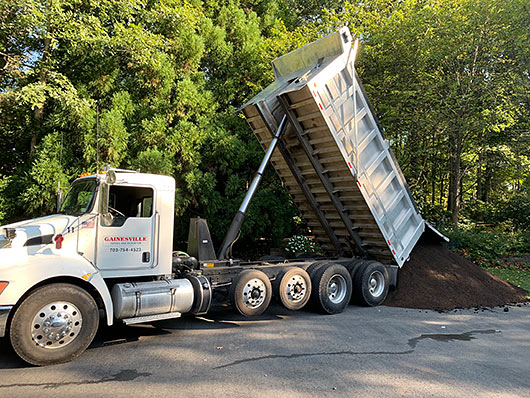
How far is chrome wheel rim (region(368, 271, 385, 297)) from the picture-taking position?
301 inches

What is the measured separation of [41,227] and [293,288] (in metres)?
3.97

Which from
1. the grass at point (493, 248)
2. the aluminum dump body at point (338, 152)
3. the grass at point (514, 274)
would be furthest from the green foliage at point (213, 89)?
the aluminum dump body at point (338, 152)

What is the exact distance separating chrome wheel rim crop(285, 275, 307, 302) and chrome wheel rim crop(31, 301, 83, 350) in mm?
3304

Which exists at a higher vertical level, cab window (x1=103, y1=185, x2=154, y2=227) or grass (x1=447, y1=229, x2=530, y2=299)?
cab window (x1=103, y1=185, x2=154, y2=227)

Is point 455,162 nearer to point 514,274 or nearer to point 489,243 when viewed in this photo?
point 489,243

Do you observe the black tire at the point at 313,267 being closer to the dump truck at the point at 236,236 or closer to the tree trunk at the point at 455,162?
the dump truck at the point at 236,236

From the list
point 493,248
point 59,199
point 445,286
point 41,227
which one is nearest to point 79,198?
point 59,199

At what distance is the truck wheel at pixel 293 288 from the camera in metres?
6.55

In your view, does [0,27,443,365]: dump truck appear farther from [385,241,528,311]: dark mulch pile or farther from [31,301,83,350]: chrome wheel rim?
[385,241,528,311]: dark mulch pile

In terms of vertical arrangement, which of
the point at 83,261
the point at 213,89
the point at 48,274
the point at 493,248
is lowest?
the point at 48,274

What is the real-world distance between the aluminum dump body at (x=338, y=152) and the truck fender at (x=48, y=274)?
13.1ft

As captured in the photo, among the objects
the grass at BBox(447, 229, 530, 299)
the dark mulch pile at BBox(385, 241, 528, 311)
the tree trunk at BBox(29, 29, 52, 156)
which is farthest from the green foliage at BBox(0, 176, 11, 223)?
the grass at BBox(447, 229, 530, 299)

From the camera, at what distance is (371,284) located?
25.1ft

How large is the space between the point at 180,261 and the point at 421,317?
4.35 metres
